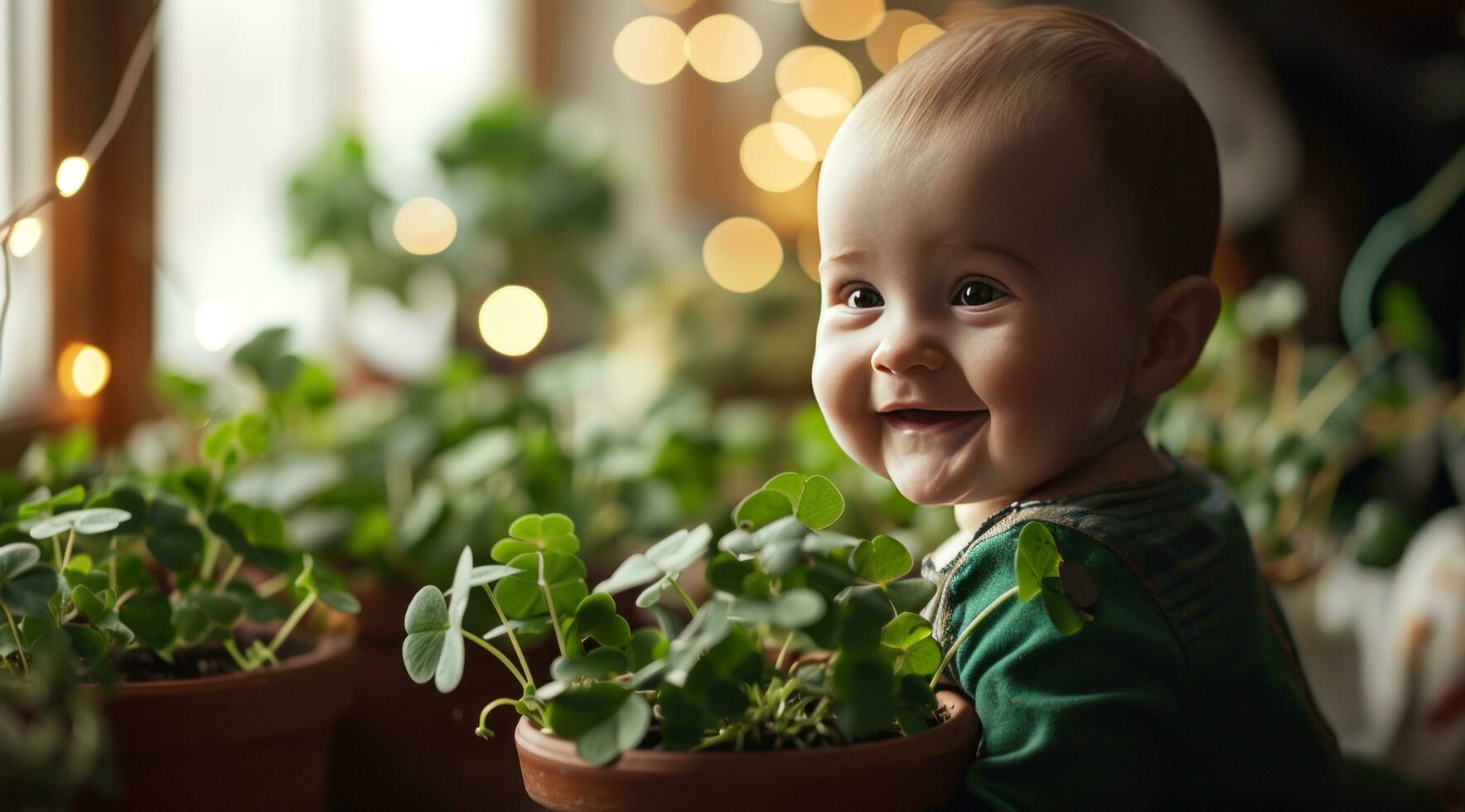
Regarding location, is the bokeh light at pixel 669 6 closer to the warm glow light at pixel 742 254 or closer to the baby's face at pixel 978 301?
the warm glow light at pixel 742 254

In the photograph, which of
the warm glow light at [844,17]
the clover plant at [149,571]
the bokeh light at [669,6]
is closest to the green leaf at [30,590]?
the clover plant at [149,571]

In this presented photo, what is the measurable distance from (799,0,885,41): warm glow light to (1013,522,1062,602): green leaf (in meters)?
2.16

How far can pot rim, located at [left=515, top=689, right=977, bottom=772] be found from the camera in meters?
0.51

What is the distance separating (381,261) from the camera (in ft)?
5.53

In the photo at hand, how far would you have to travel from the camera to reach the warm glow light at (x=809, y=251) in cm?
226

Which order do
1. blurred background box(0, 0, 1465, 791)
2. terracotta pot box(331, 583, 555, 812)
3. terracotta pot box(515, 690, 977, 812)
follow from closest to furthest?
1. terracotta pot box(515, 690, 977, 812)
2. terracotta pot box(331, 583, 555, 812)
3. blurred background box(0, 0, 1465, 791)

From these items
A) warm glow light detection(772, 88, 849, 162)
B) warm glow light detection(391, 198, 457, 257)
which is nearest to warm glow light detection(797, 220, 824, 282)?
warm glow light detection(772, 88, 849, 162)

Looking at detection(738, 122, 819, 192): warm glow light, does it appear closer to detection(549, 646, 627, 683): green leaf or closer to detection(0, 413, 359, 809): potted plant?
detection(0, 413, 359, 809): potted plant

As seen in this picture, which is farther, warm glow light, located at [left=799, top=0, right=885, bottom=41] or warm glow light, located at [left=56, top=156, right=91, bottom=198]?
warm glow light, located at [left=799, top=0, right=885, bottom=41]

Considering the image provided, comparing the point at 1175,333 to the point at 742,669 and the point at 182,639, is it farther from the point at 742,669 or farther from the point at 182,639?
the point at 182,639

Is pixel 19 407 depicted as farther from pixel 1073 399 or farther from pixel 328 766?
pixel 1073 399

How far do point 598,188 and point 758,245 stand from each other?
0.50m

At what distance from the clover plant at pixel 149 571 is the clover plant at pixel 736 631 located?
155mm

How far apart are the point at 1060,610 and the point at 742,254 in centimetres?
181
